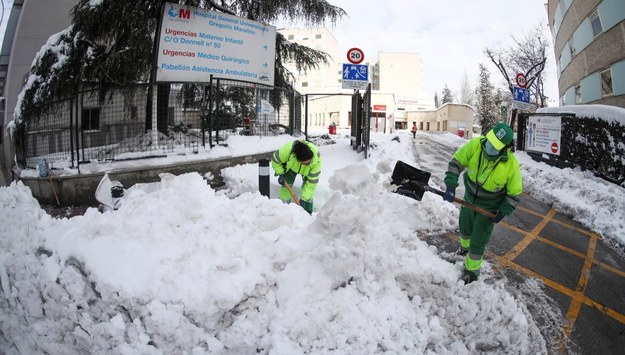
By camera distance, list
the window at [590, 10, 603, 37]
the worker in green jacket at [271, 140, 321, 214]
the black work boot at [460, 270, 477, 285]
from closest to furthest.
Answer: the black work boot at [460, 270, 477, 285] < the worker in green jacket at [271, 140, 321, 214] < the window at [590, 10, 603, 37]

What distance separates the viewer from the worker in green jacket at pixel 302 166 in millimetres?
4828

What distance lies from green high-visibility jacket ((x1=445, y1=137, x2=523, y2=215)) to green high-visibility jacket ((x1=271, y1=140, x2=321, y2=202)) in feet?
6.31

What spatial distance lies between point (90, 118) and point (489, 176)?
27.2ft

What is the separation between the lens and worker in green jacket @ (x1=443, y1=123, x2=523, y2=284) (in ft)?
11.3

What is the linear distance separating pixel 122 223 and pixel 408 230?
360 cm

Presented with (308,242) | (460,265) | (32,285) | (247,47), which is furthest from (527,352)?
(247,47)

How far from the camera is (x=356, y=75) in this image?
338 inches

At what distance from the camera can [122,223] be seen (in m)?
3.25

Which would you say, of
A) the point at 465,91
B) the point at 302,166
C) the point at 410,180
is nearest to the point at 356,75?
the point at 302,166

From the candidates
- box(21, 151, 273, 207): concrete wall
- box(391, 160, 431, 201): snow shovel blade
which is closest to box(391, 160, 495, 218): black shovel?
box(391, 160, 431, 201): snow shovel blade

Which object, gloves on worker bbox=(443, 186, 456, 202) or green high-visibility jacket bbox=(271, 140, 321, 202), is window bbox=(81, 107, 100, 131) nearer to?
green high-visibility jacket bbox=(271, 140, 321, 202)

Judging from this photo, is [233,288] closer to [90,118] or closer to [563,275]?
[563,275]

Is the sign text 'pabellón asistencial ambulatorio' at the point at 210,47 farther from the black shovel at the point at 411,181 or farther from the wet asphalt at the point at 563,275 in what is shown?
the wet asphalt at the point at 563,275

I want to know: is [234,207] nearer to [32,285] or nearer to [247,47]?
[32,285]
